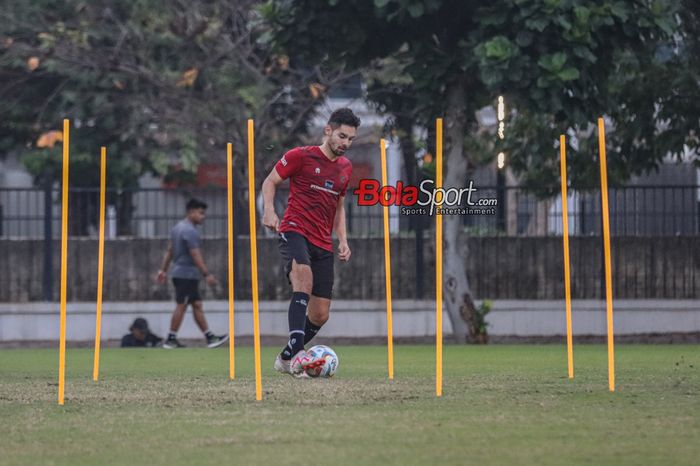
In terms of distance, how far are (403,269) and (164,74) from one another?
6.42 meters

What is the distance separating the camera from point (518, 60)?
17438 millimetres

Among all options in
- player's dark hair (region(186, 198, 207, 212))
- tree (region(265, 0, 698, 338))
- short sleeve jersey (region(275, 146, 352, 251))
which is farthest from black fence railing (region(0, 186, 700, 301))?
short sleeve jersey (region(275, 146, 352, 251))

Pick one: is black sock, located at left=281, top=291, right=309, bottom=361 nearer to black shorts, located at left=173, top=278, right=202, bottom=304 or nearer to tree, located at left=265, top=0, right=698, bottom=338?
tree, located at left=265, top=0, right=698, bottom=338

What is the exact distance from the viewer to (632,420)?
7.96 metres

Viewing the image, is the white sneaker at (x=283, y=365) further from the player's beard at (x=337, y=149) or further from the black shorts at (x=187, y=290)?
the black shorts at (x=187, y=290)

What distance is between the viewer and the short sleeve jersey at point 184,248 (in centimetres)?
1942

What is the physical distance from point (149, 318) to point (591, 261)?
6900mm

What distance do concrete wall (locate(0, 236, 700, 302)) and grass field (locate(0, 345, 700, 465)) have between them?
9137 mm

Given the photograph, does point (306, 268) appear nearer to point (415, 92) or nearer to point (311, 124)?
point (415, 92)

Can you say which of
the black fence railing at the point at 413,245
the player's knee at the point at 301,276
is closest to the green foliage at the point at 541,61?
the black fence railing at the point at 413,245

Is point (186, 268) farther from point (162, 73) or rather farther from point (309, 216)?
point (309, 216)

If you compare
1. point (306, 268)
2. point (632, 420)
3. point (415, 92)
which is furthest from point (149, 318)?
point (632, 420)

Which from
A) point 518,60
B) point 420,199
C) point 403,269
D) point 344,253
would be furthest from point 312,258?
point 403,269

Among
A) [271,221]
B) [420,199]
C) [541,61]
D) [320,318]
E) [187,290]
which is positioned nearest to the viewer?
[271,221]
